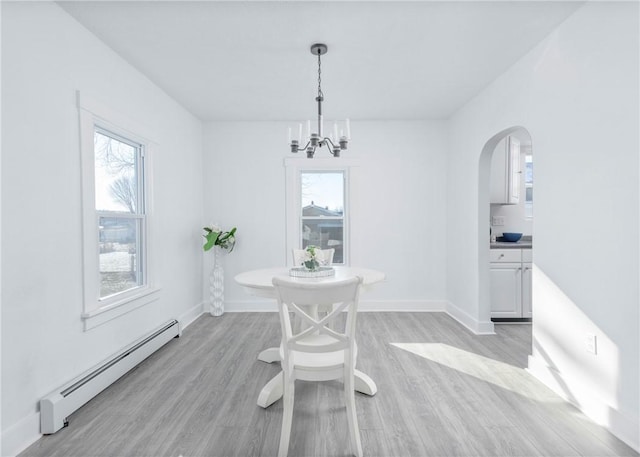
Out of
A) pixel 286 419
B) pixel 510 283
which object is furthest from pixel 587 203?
pixel 286 419

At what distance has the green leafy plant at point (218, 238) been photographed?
159 inches

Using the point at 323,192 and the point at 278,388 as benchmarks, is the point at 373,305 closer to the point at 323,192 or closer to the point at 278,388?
the point at 323,192

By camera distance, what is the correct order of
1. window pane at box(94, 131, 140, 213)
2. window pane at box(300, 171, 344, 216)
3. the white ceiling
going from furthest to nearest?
window pane at box(300, 171, 344, 216) < window pane at box(94, 131, 140, 213) < the white ceiling

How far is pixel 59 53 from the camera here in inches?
80.3

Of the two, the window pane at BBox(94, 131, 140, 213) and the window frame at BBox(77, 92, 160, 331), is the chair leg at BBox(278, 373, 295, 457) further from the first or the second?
the window pane at BBox(94, 131, 140, 213)

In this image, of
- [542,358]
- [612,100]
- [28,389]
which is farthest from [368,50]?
[28,389]

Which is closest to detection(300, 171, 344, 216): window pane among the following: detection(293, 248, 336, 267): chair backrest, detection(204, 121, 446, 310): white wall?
detection(204, 121, 446, 310): white wall

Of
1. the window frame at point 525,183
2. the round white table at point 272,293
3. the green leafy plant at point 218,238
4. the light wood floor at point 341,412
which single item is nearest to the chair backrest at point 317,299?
the round white table at point 272,293

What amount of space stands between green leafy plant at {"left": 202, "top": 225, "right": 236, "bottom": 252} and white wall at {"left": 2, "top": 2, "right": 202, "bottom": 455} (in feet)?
4.82

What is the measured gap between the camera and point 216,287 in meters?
4.22

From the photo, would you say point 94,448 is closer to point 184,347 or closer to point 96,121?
point 184,347

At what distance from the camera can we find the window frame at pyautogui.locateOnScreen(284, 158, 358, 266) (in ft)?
14.5

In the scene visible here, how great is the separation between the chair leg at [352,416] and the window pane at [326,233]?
291 cm

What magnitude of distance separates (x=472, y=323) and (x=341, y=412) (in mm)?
2261
